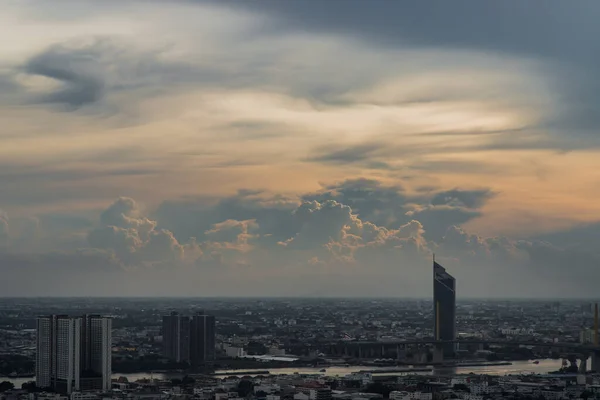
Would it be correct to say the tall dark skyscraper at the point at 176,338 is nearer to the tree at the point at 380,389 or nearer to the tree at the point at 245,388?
the tree at the point at 245,388

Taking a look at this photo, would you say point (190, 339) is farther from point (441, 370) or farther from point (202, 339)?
point (441, 370)

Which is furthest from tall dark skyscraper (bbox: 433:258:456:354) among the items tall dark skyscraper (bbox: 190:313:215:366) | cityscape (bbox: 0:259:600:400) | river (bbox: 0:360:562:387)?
tall dark skyscraper (bbox: 190:313:215:366)

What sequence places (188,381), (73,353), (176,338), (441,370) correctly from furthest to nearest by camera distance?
1. (176,338)
2. (441,370)
3. (188,381)
4. (73,353)

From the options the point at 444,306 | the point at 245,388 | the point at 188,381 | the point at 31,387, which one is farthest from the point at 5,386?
the point at 444,306

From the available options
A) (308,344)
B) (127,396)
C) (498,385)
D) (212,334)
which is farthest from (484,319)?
(127,396)

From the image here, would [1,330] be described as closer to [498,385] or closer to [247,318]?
[247,318]

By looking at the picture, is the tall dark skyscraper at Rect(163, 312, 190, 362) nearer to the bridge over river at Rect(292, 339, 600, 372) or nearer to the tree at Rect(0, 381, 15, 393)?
the bridge over river at Rect(292, 339, 600, 372)
